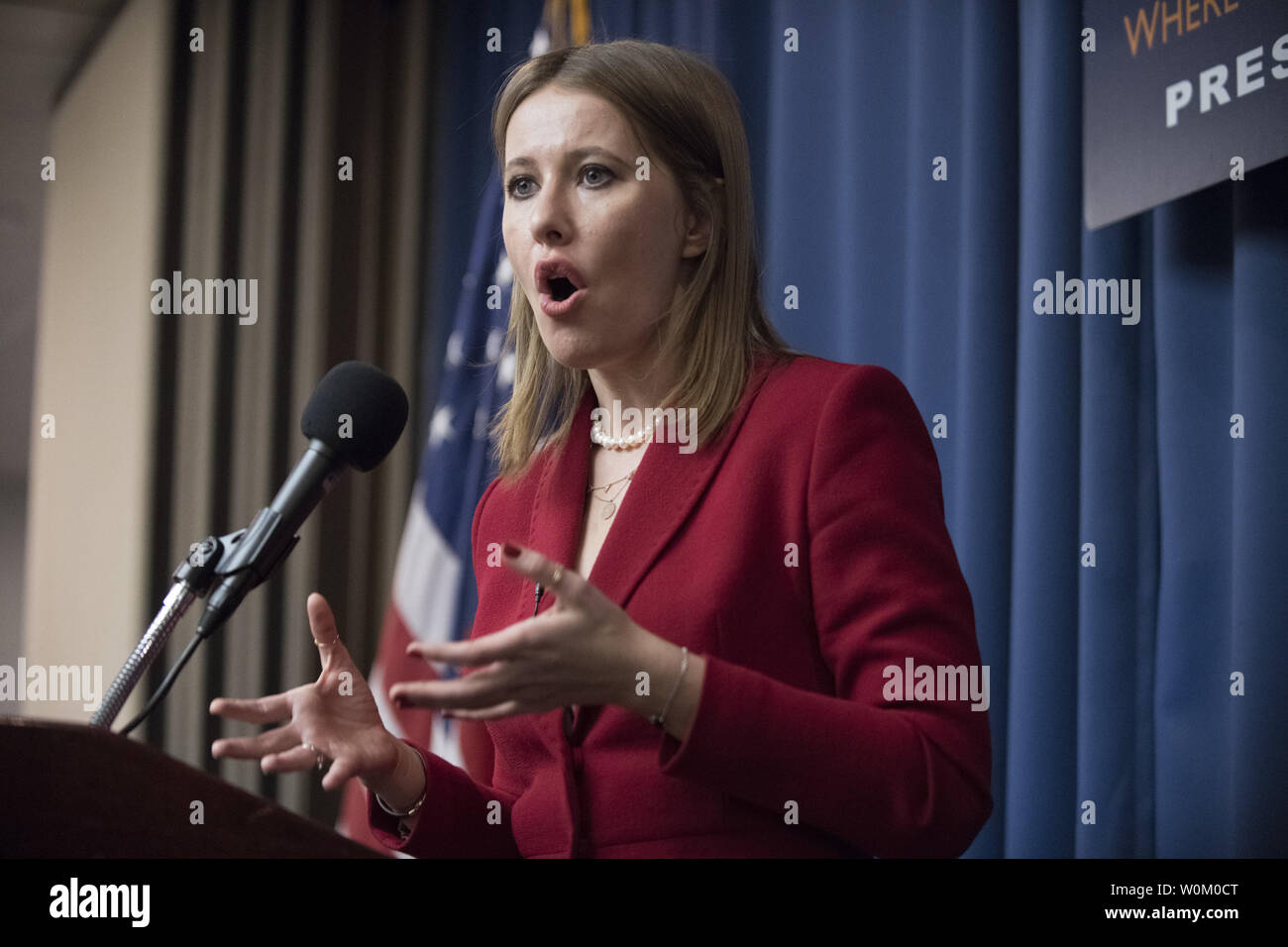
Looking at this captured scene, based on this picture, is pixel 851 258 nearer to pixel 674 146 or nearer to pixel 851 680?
pixel 674 146

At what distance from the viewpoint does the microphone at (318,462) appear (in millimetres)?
1018

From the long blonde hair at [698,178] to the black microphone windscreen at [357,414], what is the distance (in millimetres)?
266

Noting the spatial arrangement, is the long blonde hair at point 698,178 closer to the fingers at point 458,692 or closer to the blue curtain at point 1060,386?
the fingers at point 458,692

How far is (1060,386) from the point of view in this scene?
1785 mm

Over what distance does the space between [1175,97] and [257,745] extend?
53.0 inches

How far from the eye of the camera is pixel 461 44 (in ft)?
10.6

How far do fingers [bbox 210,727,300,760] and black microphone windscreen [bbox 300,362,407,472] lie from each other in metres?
0.25

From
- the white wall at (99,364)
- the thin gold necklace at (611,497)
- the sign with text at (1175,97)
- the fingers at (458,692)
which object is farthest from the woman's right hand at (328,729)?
the white wall at (99,364)

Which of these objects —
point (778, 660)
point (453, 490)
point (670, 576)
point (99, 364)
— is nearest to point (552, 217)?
point (670, 576)

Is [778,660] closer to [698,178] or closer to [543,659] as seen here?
[543,659]

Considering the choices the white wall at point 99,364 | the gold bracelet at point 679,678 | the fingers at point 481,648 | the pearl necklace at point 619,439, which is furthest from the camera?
the white wall at point 99,364

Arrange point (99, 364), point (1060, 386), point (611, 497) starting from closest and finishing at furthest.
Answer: point (611, 497), point (1060, 386), point (99, 364)
